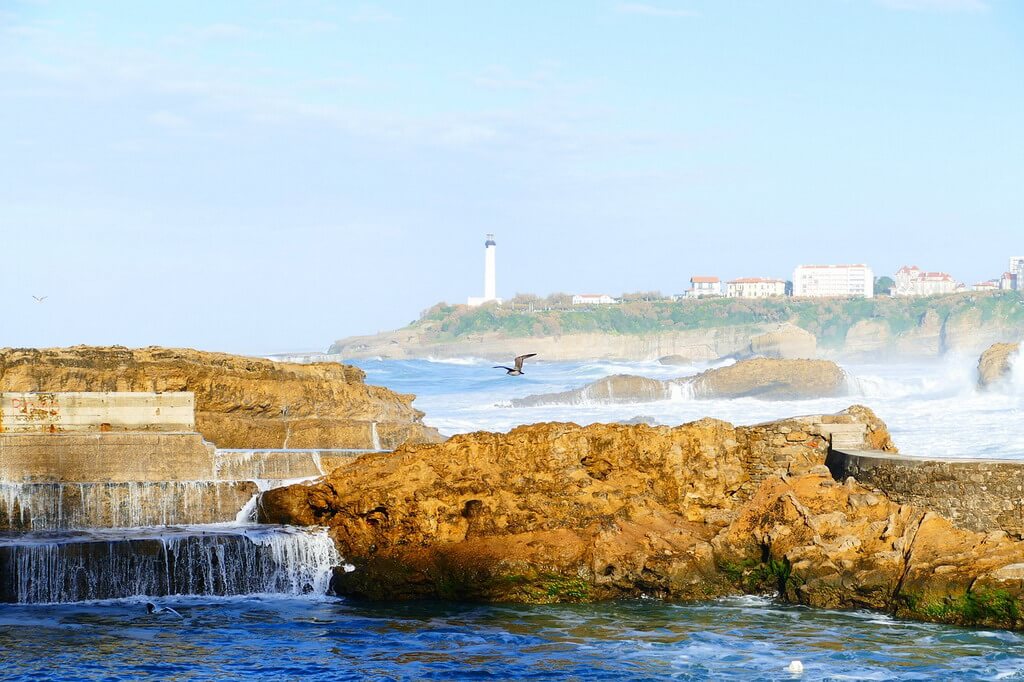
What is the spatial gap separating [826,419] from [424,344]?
13867 centimetres

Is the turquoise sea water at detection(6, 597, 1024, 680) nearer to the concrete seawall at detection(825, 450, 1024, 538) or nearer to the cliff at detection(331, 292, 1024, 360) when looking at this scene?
the concrete seawall at detection(825, 450, 1024, 538)

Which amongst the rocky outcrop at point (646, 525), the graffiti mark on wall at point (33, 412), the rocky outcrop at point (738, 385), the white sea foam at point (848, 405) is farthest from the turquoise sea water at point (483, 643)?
the rocky outcrop at point (738, 385)

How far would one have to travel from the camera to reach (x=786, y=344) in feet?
416

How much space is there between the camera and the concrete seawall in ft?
56.9

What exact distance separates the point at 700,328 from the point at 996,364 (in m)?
111

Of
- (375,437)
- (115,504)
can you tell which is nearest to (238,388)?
(375,437)

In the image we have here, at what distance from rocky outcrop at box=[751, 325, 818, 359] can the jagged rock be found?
6379 cm

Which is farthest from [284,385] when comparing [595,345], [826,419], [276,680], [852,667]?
[595,345]

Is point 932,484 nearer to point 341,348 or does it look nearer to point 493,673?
point 493,673

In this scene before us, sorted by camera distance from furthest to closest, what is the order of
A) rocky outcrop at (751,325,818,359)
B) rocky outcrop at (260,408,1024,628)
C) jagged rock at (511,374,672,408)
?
rocky outcrop at (751,325,818,359) → jagged rock at (511,374,672,408) → rocky outcrop at (260,408,1024,628)

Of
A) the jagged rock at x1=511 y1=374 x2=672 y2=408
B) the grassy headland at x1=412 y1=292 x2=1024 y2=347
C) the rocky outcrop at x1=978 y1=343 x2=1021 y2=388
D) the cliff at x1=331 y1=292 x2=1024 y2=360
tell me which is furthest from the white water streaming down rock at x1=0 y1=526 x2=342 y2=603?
the grassy headland at x1=412 y1=292 x2=1024 y2=347

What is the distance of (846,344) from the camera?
162250 millimetres

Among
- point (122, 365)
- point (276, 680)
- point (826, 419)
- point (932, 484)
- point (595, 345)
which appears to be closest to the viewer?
point (276, 680)

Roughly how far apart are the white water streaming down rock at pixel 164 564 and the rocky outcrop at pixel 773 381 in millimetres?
44853
